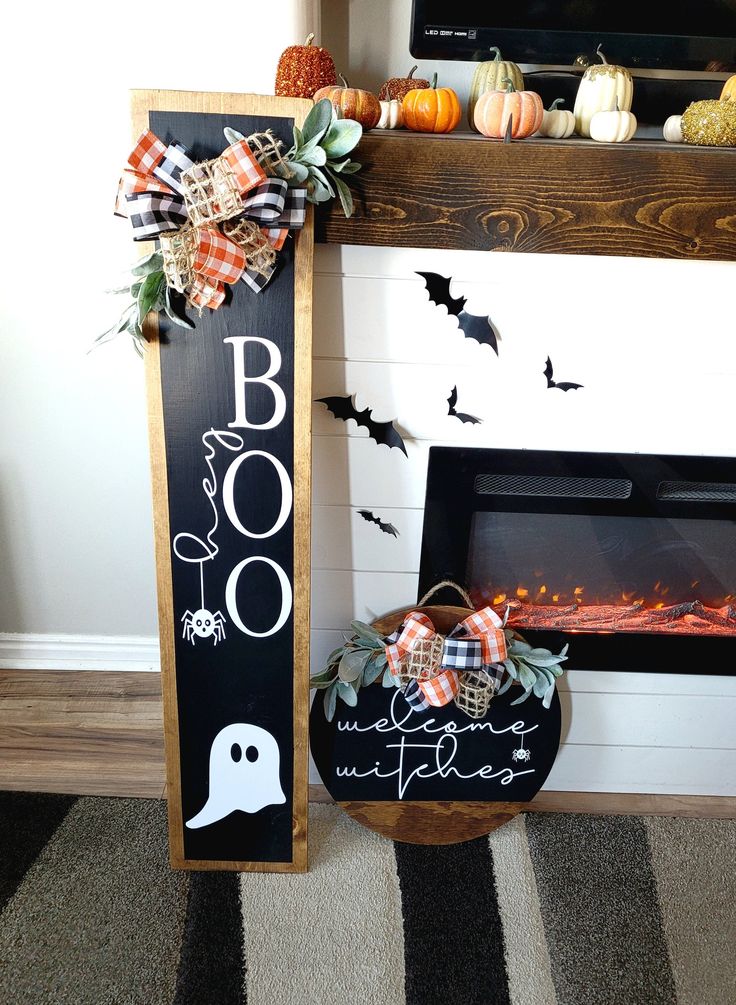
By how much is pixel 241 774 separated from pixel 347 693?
0.26 meters

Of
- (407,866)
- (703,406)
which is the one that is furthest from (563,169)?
(407,866)

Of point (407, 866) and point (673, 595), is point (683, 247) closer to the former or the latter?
point (673, 595)

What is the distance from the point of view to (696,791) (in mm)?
1763

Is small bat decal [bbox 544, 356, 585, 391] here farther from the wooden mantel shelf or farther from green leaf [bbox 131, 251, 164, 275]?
green leaf [bbox 131, 251, 164, 275]

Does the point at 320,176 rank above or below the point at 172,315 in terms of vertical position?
above

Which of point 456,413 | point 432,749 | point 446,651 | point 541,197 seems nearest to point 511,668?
point 446,651

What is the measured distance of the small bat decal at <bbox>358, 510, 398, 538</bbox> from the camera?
148 cm

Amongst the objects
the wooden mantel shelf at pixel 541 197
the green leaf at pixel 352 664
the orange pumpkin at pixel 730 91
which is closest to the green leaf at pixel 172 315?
the wooden mantel shelf at pixel 541 197

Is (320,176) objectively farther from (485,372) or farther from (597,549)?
(597,549)

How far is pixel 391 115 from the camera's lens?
1.26 metres

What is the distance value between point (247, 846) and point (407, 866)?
0.33 m

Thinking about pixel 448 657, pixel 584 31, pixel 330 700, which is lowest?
pixel 330 700

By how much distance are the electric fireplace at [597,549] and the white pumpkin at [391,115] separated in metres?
0.56

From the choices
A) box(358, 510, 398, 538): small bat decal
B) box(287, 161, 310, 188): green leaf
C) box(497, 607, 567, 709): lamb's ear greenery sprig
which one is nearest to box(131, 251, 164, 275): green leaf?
box(287, 161, 310, 188): green leaf
